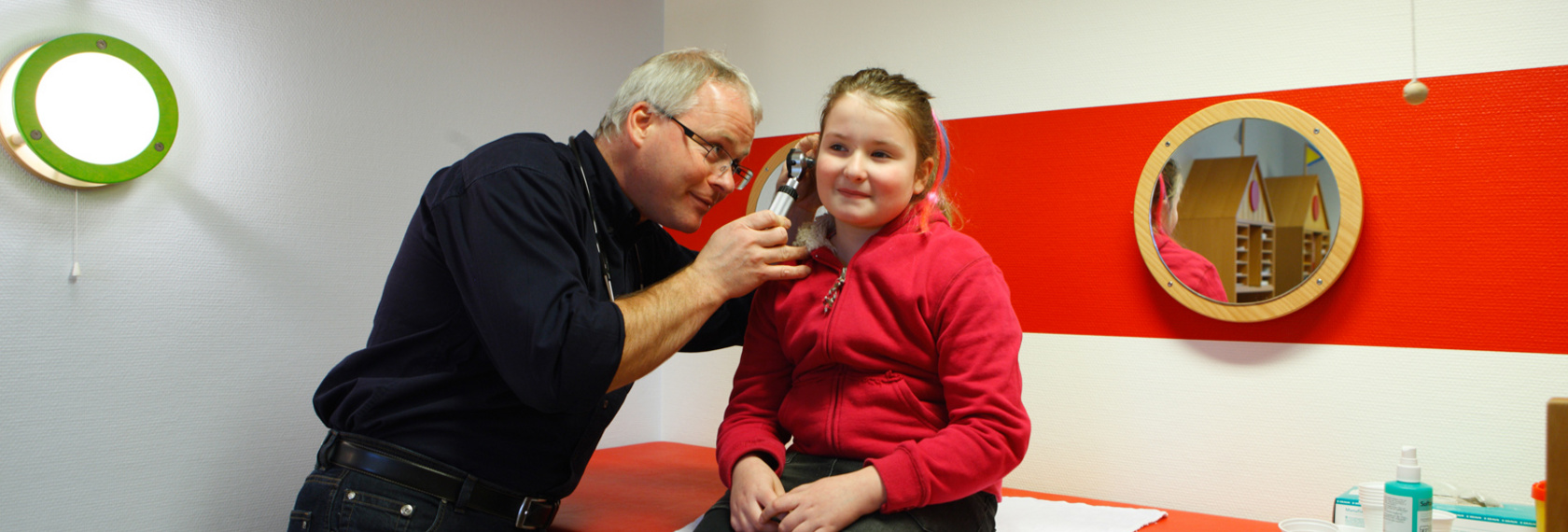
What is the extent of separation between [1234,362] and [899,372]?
1.00 metres

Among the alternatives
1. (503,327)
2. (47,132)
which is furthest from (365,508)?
(47,132)

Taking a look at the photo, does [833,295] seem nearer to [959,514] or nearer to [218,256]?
[959,514]

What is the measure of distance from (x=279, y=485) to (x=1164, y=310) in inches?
79.6

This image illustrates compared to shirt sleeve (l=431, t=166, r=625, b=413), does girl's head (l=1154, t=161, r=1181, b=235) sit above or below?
above

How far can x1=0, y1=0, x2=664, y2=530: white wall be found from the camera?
5.51 feet

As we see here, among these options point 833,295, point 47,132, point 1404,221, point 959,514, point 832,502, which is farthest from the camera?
point 1404,221

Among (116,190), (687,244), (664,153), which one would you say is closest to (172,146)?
(116,190)

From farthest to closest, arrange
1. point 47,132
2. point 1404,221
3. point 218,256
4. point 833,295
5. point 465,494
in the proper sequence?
point 218,256
point 1404,221
point 47,132
point 465,494
point 833,295

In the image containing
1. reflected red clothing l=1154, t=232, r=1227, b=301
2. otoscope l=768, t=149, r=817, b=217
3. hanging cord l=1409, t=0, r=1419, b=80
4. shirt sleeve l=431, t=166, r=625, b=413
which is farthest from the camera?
reflected red clothing l=1154, t=232, r=1227, b=301

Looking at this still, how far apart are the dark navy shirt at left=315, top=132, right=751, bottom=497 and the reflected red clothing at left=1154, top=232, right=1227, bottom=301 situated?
116cm

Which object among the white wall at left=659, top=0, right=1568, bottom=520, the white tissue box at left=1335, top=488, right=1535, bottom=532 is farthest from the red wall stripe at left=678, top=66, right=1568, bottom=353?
the white tissue box at left=1335, top=488, right=1535, bottom=532

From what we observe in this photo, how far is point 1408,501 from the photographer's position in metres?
1.46

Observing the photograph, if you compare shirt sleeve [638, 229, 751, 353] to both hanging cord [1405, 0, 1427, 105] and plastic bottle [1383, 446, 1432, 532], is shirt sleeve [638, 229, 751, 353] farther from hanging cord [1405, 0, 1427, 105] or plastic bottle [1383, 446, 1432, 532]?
hanging cord [1405, 0, 1427, 105]

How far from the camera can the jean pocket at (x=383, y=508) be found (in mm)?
1485
